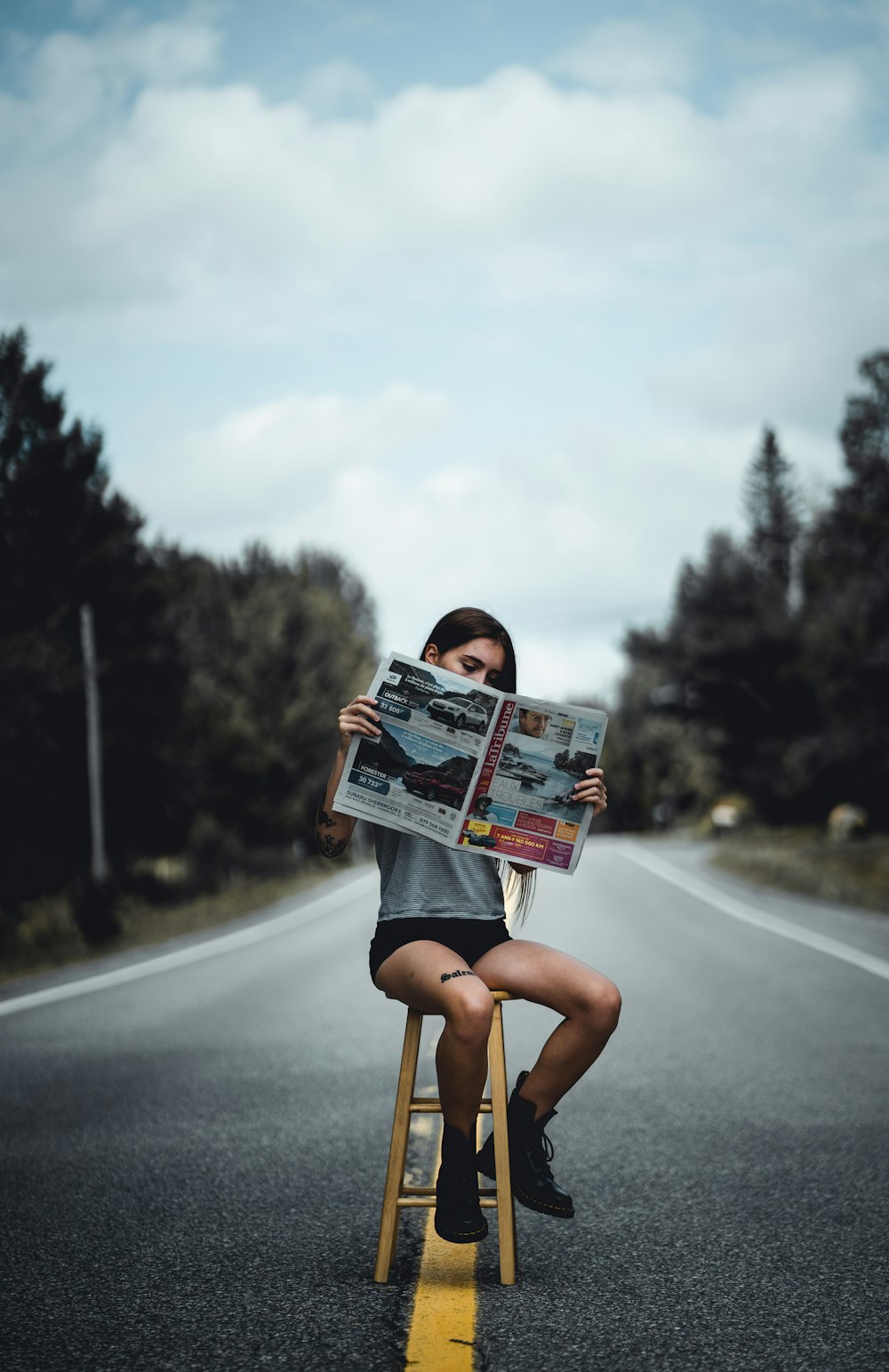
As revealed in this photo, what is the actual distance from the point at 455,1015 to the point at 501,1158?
0.40 metres

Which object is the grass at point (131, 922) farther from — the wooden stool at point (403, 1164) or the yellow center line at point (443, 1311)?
the wooden stool at point (403, 1164)

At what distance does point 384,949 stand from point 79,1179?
158cm

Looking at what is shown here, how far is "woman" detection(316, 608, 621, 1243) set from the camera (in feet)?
10.5

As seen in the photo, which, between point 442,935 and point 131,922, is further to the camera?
point 131,922

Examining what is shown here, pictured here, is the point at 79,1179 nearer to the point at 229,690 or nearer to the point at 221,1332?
the point at 221,1332

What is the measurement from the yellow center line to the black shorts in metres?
0.79

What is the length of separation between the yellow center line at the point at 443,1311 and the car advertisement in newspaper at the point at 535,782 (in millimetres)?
1092

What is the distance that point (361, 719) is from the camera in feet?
10.8

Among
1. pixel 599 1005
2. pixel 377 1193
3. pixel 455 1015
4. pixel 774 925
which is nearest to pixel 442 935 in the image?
pixel 455 1015

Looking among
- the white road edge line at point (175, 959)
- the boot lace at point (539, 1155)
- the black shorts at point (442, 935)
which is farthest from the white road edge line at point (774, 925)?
the black shorts at point (442, 935)

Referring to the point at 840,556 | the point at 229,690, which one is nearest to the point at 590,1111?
the point at 229,690

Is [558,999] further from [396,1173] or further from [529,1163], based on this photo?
[396,1173]

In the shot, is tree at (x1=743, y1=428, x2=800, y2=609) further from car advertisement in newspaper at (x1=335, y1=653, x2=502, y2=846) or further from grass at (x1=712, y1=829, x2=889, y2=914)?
car advertisement in newspaper at (x1=335, y1=653, x2=502, y2=846)

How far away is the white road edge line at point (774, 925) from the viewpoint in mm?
10219
